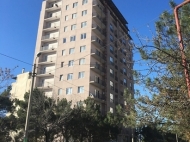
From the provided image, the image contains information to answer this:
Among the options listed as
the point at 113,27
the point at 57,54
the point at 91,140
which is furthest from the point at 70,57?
the point at 91,140

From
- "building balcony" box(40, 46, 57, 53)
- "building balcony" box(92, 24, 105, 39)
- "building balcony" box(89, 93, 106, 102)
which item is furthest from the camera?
"building balcony" box(40, 46, 57, 53)

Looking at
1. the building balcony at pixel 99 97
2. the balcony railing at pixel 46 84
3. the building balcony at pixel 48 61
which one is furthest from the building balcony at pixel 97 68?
the balcony railing at pixel 46 84

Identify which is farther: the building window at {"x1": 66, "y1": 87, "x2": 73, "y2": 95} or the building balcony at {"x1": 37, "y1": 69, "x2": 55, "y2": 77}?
the building balcony at {"x1": 37, "y1": 69, "x2": 55, "y2": 77}

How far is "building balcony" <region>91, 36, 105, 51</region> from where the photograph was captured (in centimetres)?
4133

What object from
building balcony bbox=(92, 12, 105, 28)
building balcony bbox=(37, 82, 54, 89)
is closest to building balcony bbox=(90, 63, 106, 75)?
building balcony bbox=(37, 82, 54, 89)

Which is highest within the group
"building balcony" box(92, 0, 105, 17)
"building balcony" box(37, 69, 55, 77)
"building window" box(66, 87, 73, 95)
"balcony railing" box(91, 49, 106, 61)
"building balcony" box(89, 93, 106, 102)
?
"building balcony" box(92, 0, 105, 17)

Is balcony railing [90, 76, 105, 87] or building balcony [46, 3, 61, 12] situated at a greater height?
building balcony [46, 3, 61, 12]

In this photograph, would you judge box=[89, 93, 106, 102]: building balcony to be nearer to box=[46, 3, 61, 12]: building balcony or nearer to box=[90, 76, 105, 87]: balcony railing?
box=[90, 76, 105, 87]: balcony railing

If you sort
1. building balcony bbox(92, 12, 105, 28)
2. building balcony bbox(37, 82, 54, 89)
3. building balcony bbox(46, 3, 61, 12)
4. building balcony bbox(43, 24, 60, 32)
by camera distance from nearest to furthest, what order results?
1. building balcony bbox(37, 82, 54, 89)
2. building balcony bbox(92, 12, 105, 28)
3. building balcony bbox(43, 24, 60, 32)
4. building balcony bbox(46, 3, 61, 12)

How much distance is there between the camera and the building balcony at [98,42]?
41.3 m

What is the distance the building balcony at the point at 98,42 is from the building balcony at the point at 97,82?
6.27 m

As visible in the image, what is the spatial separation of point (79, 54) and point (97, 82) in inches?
246

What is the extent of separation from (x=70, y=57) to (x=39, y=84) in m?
8.27

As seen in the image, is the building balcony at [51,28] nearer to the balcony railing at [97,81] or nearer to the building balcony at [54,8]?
the building balcony at [54,8]
